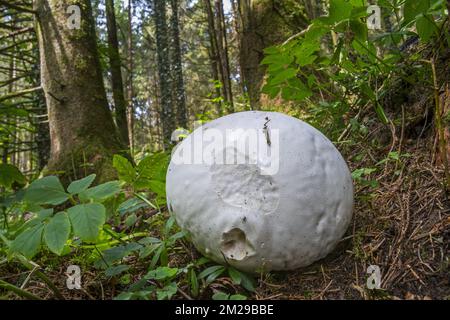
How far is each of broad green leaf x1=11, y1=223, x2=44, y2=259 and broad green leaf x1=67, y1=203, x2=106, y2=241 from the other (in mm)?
141

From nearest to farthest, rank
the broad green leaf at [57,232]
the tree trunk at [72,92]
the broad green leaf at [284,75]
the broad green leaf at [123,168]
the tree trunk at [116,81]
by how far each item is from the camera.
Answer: the broad green leaf at [57,232]
the broad green leaf at [123,168]
the broad green leaf at [284,75]
the tree trunk at [72,92]
the tree trunk at [116,81]

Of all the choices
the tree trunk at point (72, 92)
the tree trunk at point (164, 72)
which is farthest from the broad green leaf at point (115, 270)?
the tree trunk at point (164, 72)

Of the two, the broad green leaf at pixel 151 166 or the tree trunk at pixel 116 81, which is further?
the tree trunk at pixel 116 81

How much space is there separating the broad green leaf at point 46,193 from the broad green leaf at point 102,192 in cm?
8

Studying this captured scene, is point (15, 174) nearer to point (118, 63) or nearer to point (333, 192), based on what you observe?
point (333, 192)

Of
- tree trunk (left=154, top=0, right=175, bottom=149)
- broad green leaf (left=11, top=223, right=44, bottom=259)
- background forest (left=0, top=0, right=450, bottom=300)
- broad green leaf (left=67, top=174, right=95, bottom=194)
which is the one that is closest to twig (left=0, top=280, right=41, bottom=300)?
background forest (left=0, top=0, right=450, bottom=300)

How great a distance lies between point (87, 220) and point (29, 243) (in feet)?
0.77

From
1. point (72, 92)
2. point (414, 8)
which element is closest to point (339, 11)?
point (414, 8)

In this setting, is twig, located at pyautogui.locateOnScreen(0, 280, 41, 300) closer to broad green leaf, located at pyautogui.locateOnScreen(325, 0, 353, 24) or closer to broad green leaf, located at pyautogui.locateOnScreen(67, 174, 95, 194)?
broad green leaf, located at pyautogui.locateOnScreen(67, 174, 95, 194)

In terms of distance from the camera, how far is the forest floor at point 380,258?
52.7 inches

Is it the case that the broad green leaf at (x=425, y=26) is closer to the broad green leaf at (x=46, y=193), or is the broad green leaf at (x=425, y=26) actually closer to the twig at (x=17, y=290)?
the broad green leaf at (x=46, y=193)
